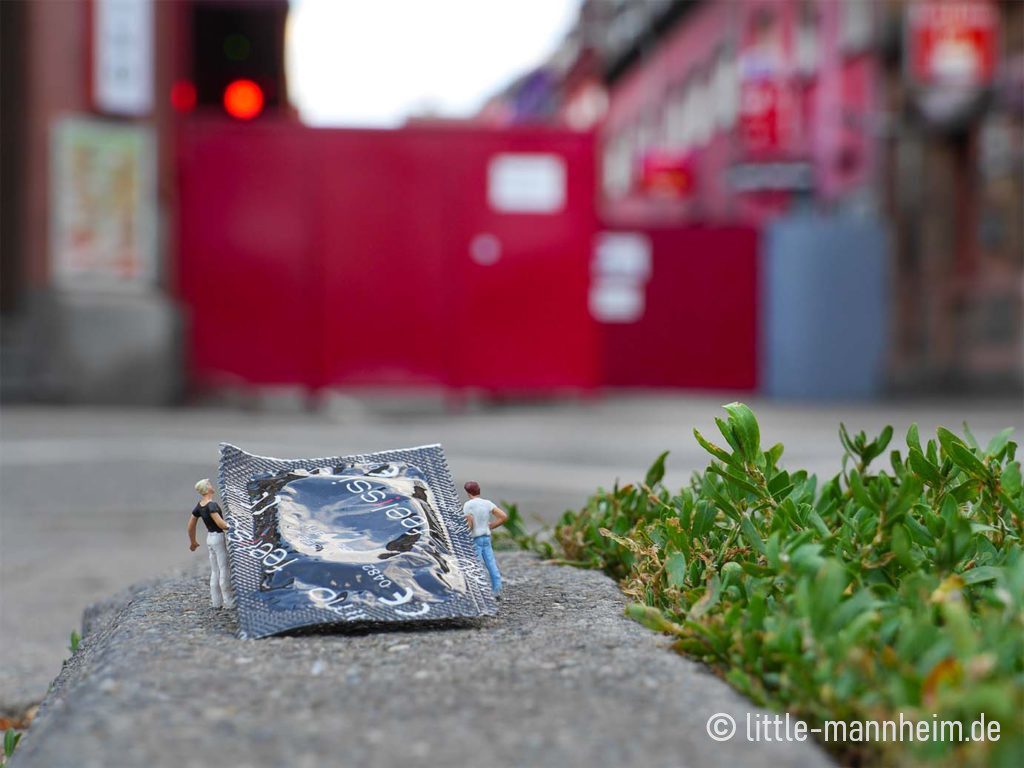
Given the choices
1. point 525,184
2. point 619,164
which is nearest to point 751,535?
point 525,184

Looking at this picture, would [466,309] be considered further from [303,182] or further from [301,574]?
[301,574]

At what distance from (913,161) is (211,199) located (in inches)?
391

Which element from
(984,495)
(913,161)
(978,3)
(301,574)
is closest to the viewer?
(301,574)

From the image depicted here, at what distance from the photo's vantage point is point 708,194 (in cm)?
2867

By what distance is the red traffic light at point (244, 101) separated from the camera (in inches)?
441

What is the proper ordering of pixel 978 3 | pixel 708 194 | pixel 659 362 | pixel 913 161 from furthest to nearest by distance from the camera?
pixel 708 194
pixel 913 161
pixel 978 3
pixel 659 362

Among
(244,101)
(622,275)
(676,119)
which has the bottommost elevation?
(622,275)

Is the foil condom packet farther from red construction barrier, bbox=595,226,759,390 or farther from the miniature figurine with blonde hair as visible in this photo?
red construction barrier, bbox=595,226,759,390

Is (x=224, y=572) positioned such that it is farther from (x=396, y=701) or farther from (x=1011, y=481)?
(x=1011, y=481)

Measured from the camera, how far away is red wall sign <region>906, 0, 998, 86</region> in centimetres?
1658

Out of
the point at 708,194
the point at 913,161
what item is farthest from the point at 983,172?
the point at 708,194

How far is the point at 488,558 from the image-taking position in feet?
7.91
